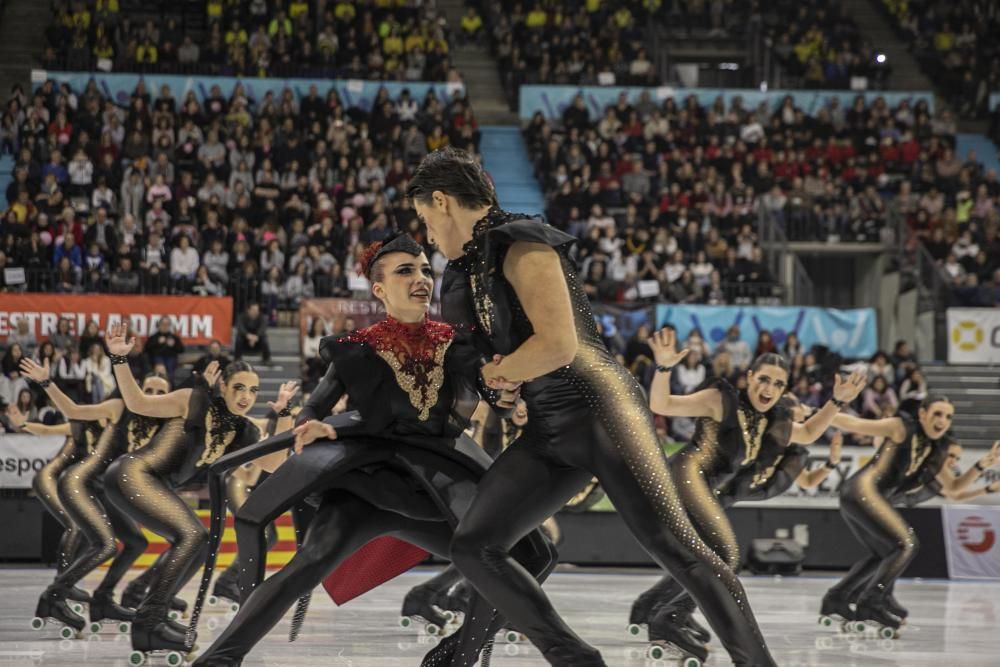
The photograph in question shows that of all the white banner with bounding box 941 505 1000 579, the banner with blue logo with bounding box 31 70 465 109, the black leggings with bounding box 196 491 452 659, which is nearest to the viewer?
the black leggings with bounding box 196 491 452 659

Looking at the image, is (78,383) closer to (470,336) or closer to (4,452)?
(4,452)

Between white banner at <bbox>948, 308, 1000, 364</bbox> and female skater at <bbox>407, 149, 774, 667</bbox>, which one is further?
white banner at <bbox>948, 308, 1000, 364</bbox>

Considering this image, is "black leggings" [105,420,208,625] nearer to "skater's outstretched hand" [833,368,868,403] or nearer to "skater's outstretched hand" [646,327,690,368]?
"skater's outstretched hand" [646,327,690,368]

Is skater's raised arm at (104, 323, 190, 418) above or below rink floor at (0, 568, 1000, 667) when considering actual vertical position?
above

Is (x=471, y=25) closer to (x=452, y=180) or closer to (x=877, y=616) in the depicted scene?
(x=877, y=616)

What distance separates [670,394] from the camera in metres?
6.86

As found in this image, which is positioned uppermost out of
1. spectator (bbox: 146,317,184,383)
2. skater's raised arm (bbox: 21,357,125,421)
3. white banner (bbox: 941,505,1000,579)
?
skater's raised arm (bbox: 21,357,125,421)

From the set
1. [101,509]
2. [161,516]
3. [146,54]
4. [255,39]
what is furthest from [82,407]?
[255,39]

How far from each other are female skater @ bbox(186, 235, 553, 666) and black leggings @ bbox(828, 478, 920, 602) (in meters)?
4.70

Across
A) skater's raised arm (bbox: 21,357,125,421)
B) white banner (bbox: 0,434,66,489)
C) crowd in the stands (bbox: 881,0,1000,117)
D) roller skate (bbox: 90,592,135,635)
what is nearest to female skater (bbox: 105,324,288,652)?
roller skate (bbox: 90,592,135,635)

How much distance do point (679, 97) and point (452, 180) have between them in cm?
1971

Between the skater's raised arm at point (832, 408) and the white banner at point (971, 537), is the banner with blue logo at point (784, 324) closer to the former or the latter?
the white banner at point (971, 537)

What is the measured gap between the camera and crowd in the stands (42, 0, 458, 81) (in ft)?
72.9

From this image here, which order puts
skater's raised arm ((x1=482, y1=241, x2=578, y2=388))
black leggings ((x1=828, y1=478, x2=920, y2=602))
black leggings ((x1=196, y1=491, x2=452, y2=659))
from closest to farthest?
1. skater's raised arm ((x1=482, y1=241, x2=578, y2=388))
2. black leggings ((x1=196, y1=491, x2=452, y2=659))
3. black leggings ((x1=828, y1=478, x2=920, y2=602))
